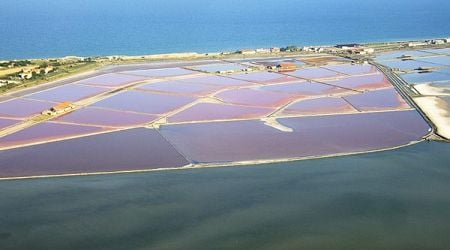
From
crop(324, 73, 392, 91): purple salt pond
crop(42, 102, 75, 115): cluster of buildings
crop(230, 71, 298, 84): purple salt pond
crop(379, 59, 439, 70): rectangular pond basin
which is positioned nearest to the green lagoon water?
crop(42, 102, 75, 115): cluster of buildings

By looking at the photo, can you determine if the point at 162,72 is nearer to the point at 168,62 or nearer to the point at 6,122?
the point at 168,62

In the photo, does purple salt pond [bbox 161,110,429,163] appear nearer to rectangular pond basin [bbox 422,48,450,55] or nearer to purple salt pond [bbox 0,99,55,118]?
purple salt pond [bbox 0,99,55,118]

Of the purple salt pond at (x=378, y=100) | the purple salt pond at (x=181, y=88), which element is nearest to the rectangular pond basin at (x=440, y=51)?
the purple salt pond at (x=378, y=100)

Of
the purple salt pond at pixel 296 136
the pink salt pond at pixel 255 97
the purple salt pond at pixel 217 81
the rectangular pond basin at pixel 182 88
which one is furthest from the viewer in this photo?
the purple salt pond at pixel 217 81

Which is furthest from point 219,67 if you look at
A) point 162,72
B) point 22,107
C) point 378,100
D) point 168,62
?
point 22,107

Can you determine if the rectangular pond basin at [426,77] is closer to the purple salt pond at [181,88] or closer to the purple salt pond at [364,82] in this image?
the purple salt pond at [364,82]

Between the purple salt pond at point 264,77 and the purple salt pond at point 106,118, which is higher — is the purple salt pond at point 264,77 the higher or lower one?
the higher one
